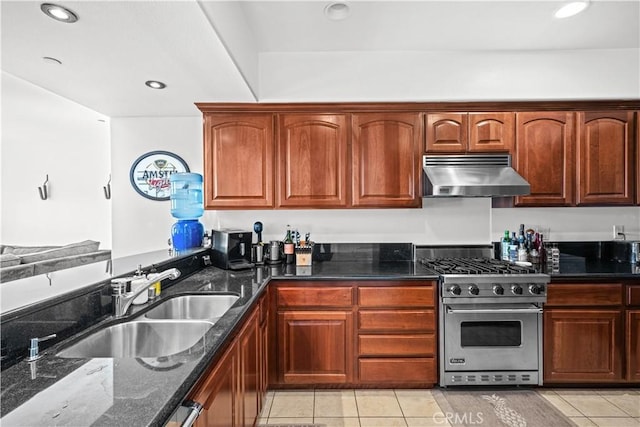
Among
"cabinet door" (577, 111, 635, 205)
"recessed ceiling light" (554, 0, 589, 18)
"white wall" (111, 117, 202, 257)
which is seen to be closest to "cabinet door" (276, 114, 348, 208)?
"white wall" (111, 117, 202, 257)

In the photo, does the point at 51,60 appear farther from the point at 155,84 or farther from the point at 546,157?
the point at 546,157

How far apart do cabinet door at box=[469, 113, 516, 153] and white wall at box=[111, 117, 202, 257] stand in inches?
100

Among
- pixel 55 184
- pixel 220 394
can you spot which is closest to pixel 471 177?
pixel 220 394

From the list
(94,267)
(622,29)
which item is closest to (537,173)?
(622,29)

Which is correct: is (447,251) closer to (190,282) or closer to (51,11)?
(190,282)

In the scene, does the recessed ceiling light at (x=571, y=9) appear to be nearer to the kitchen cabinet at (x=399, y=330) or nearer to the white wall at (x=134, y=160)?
the kitchen cabinet at (x=399, y=330)

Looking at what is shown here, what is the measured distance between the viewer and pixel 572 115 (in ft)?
9.09

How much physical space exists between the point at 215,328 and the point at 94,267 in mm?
1030

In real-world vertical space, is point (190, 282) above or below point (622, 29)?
below

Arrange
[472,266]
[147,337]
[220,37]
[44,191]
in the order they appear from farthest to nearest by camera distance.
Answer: [44,191]
[472,266]
[220,37]
[147,337]

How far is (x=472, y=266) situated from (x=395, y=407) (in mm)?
1208

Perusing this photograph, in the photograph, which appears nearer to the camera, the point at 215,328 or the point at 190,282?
the point at 215,328

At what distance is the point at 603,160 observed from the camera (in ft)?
9.05

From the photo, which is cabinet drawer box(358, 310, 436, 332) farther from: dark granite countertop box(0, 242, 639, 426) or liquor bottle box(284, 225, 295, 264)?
dark granite countertop box(0, 242, 639, 426)
